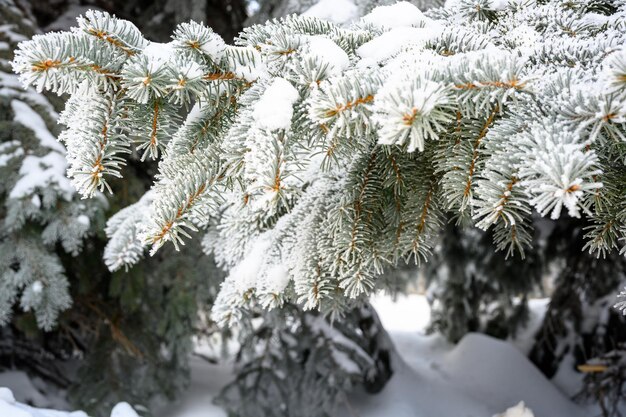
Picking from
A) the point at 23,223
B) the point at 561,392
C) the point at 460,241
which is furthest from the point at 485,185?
the point at 460,241

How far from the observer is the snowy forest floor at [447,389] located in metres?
2.66

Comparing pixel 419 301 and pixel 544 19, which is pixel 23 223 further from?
pixel 419 301

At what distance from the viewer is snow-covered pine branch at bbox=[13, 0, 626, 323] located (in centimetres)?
71

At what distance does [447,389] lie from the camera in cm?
298

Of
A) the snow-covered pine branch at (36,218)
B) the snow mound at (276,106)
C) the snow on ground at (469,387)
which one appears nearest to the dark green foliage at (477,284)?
the snow on ground at (469,387)

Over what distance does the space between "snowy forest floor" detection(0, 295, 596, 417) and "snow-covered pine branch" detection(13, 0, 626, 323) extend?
154 cm

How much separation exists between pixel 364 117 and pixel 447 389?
2.59m

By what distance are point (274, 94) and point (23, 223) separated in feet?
4.85

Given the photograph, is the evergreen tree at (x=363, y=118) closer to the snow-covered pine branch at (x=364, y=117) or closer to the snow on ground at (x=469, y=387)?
the snow-covered pine branch at (x=364, y=117)

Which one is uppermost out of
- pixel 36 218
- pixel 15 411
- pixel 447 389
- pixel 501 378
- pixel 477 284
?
pixel 477 284

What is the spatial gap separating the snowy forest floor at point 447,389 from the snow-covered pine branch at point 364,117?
154 centimetres

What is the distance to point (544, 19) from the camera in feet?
3.54

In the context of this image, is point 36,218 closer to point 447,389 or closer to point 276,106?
point 276,106

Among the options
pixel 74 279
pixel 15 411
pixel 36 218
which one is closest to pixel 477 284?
pixel 74 279
